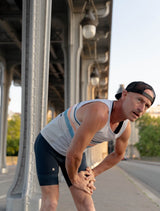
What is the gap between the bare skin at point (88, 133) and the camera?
2066 millimetres

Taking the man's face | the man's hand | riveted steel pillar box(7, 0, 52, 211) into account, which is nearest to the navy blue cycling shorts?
the man's hand

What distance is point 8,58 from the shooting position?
17.8 m

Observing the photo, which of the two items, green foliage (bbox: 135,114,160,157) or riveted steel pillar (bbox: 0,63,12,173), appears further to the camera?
green foliage (bbox: 135,114,160,157)

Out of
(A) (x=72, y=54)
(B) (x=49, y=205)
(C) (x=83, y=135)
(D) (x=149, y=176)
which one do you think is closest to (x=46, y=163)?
(B) (x=49, y=205)

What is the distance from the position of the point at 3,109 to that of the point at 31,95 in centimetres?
1171

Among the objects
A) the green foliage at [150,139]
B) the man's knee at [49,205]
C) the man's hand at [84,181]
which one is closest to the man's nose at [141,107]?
the man's hand at [84,181]

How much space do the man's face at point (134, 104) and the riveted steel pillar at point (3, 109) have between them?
14861mm

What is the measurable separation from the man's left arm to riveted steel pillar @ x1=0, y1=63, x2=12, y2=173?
14237 millimetres

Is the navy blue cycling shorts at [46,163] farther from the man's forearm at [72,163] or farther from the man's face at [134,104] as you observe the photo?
the man's face at [134,104]

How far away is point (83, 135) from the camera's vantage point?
2.05 metres

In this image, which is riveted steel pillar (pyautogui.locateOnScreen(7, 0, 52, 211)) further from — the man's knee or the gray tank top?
the gray tank top

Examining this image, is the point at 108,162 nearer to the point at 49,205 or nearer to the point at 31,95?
the point at 49,205

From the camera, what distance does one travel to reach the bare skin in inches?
81.4

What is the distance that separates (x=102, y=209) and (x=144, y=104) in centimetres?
403
